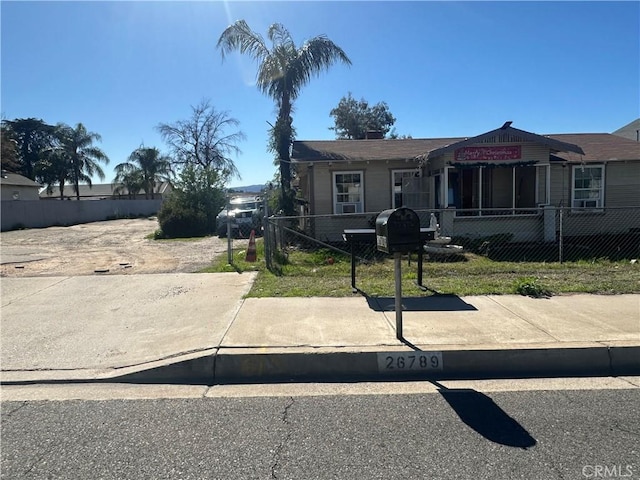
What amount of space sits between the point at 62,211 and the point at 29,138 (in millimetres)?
42694

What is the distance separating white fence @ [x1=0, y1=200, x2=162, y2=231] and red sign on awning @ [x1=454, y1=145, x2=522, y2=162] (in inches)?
1181

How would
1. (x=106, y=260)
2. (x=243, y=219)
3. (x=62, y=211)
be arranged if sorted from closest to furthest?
(x=106, y=260) → (x=243, y=219) → (x=62, y=211)

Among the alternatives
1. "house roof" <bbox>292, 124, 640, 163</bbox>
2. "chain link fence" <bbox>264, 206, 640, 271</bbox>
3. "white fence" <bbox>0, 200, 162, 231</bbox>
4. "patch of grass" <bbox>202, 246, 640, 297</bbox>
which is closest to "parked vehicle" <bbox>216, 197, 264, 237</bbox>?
"chain link fence" <bbox>264, 206, 640, 271</bbox>

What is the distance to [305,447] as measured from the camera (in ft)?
10.5

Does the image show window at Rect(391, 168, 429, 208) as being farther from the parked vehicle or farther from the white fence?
the white fence

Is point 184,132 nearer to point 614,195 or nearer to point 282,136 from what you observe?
point 282,136

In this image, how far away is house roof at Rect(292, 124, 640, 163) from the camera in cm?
1383

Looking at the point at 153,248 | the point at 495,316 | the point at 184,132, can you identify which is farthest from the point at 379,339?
the point at 184,132

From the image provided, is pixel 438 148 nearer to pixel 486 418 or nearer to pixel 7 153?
pixel 486 418

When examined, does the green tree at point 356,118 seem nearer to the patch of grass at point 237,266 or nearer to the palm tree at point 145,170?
the palm tree at point 145,170

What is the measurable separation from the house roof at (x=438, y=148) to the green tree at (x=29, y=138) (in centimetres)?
6388

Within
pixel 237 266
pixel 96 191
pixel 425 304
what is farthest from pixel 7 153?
pixel 425 304

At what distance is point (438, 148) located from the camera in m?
14.9

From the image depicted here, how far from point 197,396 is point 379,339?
6.72ft
